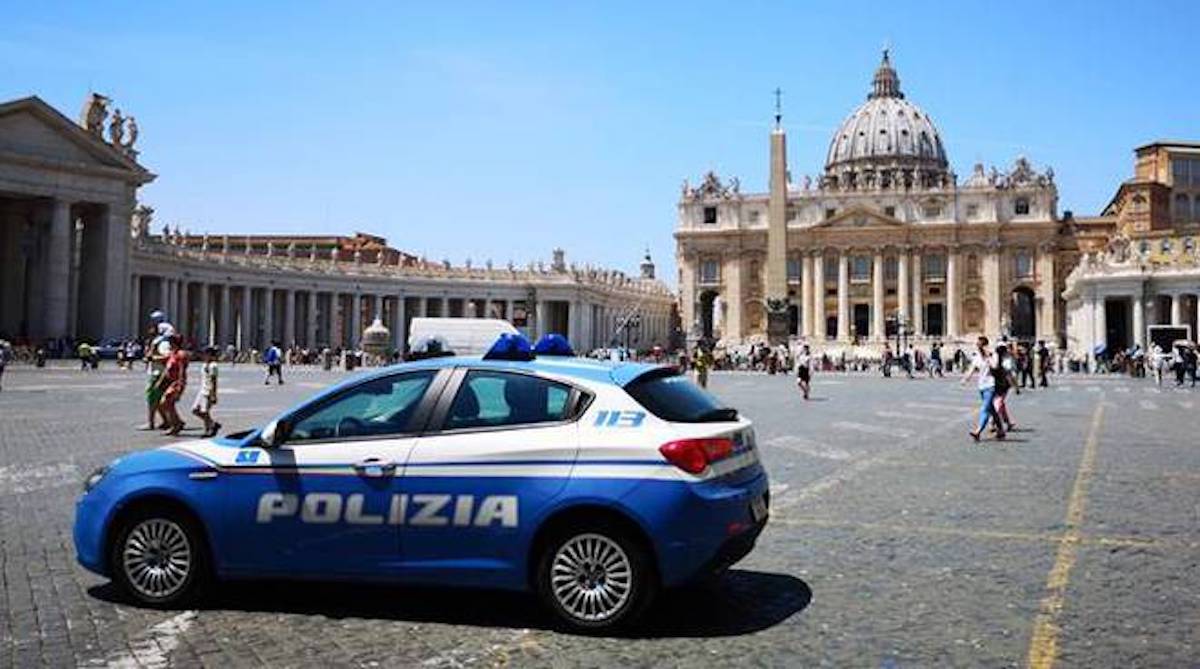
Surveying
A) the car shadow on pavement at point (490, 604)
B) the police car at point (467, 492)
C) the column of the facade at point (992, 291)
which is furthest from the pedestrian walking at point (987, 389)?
the column of the facade at point (992, 291)

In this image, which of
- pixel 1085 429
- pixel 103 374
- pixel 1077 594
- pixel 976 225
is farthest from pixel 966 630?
pixel 976 225

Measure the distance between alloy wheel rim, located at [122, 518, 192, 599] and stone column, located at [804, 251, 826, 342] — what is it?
112m

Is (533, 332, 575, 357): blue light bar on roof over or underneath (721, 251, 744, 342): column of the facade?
underneath

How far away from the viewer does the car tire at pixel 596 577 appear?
6043mm

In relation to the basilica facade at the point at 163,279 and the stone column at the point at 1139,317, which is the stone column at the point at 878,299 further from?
the stone column at the point at 1139,317

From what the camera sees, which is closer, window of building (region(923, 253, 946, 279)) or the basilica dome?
window of building (region(923, 253, 946, 279))

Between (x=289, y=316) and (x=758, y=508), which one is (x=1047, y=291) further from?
(x=758, y=508)

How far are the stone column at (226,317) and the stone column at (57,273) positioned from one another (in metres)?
22.5

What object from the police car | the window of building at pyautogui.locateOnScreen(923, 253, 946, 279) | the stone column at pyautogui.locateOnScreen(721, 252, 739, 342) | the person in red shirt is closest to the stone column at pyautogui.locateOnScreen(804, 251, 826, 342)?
the stone column at pyautogui.locateOnScreen(721, 252, 739, 342)

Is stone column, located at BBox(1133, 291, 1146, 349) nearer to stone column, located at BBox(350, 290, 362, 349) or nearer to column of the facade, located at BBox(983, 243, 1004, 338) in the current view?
column of the facade, located at BBox(983, 243, 1004, 338)

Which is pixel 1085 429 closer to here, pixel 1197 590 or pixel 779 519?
pixel 779 519

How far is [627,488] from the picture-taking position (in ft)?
19.7

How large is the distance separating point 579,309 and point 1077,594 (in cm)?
10283

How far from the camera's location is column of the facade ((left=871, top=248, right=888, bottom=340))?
114 m
